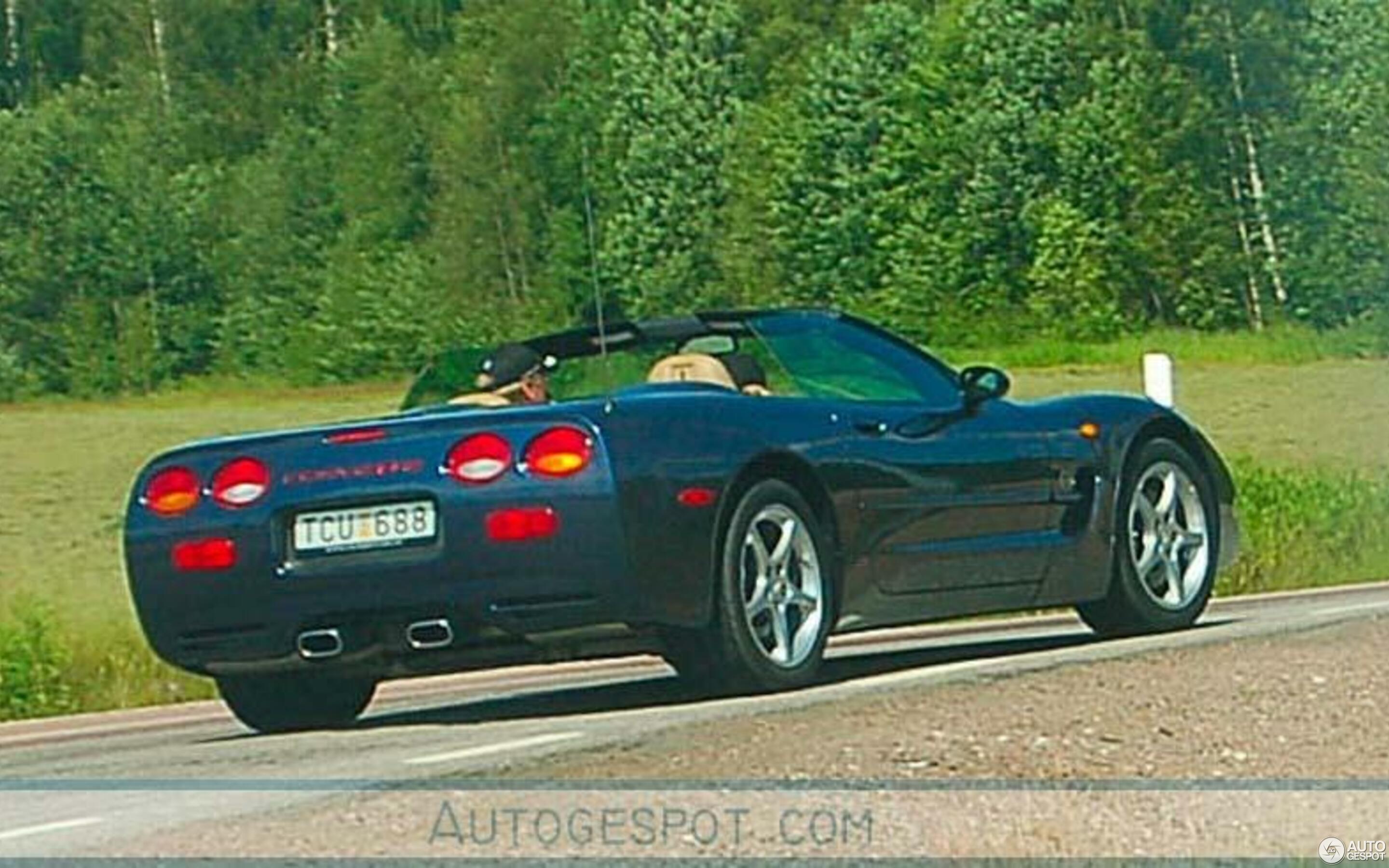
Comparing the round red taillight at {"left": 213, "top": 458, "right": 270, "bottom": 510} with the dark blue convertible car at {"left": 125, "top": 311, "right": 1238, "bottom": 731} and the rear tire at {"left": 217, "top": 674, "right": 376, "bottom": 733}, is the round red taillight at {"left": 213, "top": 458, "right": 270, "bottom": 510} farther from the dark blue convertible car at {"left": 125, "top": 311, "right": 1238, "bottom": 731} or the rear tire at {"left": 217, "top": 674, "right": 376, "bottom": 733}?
the rear tire at {"left": 217, "top": 674, "right": 376, "bottom": 733}

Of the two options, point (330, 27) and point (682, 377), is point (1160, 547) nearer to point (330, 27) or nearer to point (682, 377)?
point (682, 377)

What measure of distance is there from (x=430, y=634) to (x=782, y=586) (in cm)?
113

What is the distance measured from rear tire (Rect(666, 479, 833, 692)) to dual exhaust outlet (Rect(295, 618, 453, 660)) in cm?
67

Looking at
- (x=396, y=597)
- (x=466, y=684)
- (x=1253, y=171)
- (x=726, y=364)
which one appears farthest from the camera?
(x=1253, y=171)

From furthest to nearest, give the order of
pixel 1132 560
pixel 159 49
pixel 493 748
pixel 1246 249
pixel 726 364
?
pixel 1246 249
pixel 159 49
pixel 1132 560
pixel 726 364
pixel 493 748

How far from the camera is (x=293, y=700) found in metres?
12.1

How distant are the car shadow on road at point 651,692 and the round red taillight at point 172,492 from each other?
0.96 meters

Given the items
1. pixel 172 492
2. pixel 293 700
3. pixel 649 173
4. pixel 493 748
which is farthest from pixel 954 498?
pixel 649 173

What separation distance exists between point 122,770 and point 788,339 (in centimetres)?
291

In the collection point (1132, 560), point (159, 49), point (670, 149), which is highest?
point (159, 49)

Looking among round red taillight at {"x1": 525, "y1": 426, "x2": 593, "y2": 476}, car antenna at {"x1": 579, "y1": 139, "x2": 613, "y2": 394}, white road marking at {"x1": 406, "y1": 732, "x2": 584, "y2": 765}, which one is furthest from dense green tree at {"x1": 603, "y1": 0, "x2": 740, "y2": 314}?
white road marking at {"x1": 406, "y1": 732, "x2": 584, "y2": 765}

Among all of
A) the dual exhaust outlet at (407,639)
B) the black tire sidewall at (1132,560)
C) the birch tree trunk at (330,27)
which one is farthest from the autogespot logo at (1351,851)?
the birch tree trunk at (330,27)

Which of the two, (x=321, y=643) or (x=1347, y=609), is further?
(x=1347, y=609)

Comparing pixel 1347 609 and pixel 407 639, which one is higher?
pixel 407 639
